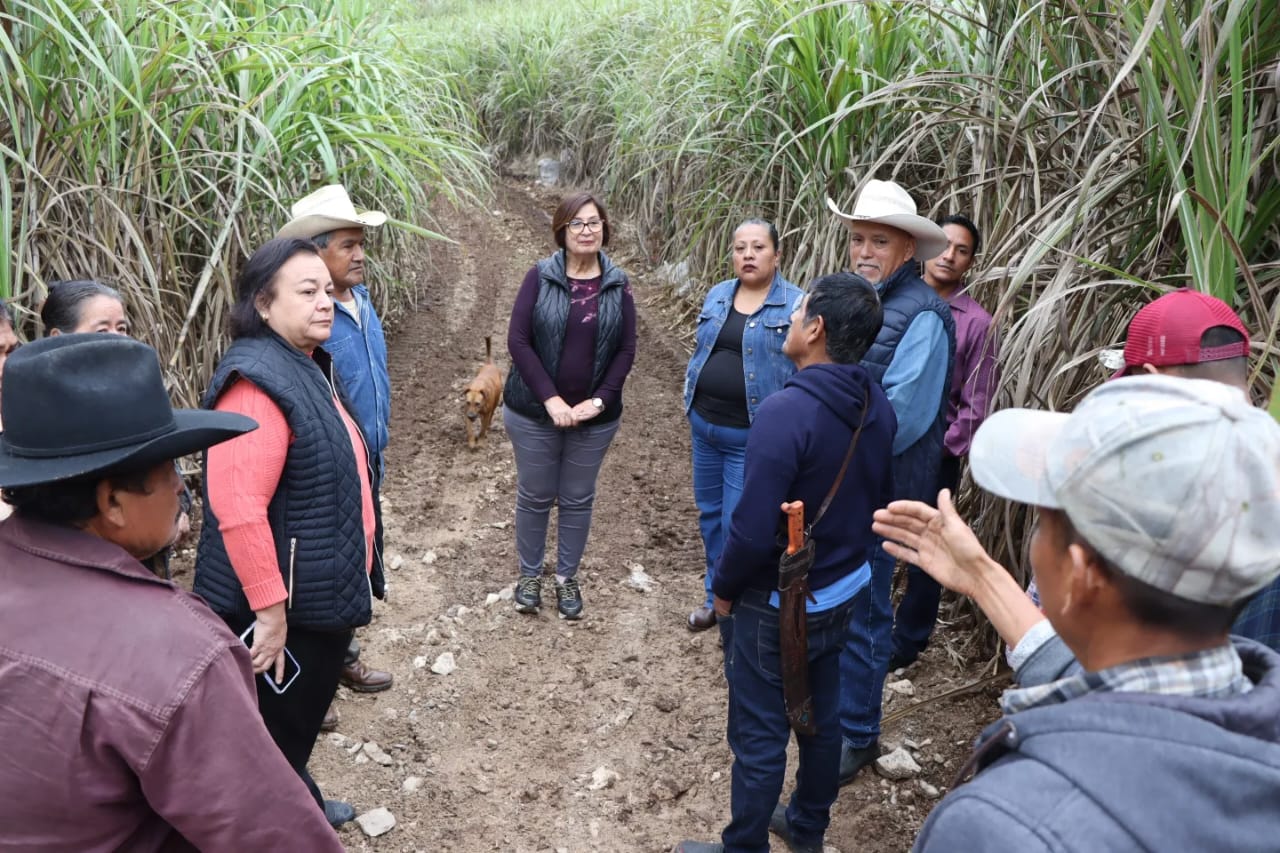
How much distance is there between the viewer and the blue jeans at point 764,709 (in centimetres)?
260

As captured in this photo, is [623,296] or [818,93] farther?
[818,93]

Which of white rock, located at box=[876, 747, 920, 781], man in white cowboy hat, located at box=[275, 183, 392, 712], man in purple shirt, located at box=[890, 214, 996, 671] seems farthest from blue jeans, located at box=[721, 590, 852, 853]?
man in white cowboy hat, located at box=[275, 183, 392, 712]

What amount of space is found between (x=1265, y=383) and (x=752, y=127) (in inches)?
145

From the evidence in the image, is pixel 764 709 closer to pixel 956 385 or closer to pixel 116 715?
pixel 956 385

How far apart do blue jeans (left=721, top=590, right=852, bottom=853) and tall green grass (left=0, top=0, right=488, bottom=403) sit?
259 centimetres

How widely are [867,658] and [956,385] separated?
41.4 inches

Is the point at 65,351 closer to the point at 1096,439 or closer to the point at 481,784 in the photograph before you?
the point at 1096,439

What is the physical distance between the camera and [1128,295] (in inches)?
119

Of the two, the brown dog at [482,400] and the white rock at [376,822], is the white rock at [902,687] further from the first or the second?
the brown dog at [482,400]

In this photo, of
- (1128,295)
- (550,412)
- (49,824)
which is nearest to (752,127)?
(550,412)

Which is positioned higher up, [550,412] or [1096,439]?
[1096,439]

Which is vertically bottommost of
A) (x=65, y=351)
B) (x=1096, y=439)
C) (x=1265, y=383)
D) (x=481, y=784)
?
(x=481, y=784)

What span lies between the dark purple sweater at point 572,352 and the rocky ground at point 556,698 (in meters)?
1.04

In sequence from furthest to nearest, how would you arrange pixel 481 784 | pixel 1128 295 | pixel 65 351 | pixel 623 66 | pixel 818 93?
1. pixel 623 66
2. pixel 818 93
3. pixel 481 784
4. pixel 1128 295
5. pixel 65 351
